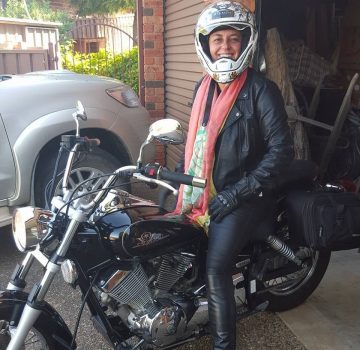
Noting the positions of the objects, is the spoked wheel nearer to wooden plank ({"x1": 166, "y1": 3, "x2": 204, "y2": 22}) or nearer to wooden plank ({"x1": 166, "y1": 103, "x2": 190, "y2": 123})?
wooden plank ({"x1": 166, "y1": 3, "x2": 204, "y2": 22})

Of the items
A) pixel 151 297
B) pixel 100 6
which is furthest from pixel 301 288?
pixel 100 6

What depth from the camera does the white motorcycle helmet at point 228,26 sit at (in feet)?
8.42

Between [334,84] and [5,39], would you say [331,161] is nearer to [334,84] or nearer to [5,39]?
[334,84]

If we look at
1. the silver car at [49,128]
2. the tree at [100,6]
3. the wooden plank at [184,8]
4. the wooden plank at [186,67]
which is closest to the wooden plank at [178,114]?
the wooden plank at [186,67]

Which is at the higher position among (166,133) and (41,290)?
(166,133)

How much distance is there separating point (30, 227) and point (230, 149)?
108 cm

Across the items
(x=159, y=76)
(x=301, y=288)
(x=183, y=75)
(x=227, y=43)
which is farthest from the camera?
(x=159, y=76)

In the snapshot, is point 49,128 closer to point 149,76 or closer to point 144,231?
point 144,231

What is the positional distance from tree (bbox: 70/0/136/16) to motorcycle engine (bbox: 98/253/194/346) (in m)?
12.8

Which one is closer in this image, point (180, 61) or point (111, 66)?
point (180, 61)

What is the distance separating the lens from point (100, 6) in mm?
15523

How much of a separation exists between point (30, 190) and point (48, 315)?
6.09 ft

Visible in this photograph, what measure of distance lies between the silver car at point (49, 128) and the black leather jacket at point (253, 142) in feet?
5.41

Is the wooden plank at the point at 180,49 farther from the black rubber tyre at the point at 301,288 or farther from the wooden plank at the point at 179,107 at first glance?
the black rubber tyre at the point at 301,288
